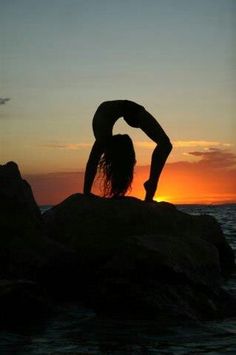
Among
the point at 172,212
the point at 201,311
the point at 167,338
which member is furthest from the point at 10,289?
the point at 172,212

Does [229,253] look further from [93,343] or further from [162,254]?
[93,343]

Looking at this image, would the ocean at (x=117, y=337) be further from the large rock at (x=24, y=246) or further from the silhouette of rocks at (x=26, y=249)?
the large rock at (x=24, y=246)

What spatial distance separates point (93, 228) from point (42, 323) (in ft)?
8.19

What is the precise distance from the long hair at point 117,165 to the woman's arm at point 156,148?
1.28 ft

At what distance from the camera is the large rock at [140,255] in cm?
688

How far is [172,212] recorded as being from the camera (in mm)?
9367

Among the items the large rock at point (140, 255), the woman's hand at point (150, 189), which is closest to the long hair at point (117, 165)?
the woman's hand at point (150, 189)

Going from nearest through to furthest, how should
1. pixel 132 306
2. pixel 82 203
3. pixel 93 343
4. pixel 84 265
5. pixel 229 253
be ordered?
pixel 93 343 < pixel 132 306 < pixel 84 265 < pixel 82 203 < pixel 229 253

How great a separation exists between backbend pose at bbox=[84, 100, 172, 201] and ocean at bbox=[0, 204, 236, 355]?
136 inches

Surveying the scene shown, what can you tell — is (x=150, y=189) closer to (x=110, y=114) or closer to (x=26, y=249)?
(x=110, y=114)

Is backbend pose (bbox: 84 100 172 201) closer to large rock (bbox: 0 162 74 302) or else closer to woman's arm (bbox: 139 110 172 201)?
woman's arm (bbox: 139 110 172 201)

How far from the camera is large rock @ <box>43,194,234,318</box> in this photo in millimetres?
6883

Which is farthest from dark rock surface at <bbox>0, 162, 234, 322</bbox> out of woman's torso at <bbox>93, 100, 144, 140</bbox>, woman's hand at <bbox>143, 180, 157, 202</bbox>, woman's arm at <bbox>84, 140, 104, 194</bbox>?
woman's torso at <bbox>93, 100, 144, 140</bbox>

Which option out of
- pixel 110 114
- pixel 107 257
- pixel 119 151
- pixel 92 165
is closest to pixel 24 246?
pixel 107 257
